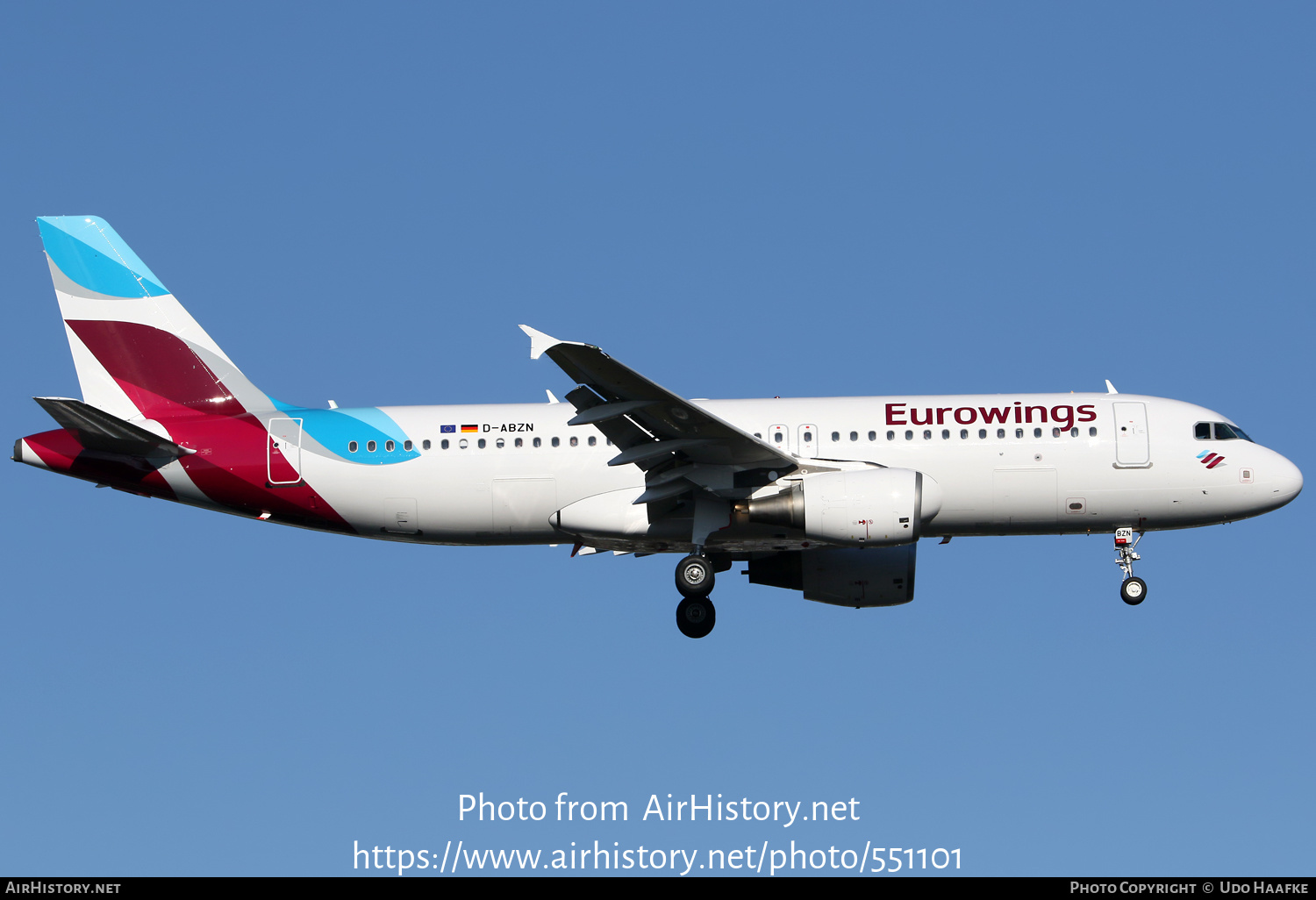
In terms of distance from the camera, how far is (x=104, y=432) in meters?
33.8

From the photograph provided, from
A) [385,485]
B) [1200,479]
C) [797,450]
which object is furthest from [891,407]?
[385,485]

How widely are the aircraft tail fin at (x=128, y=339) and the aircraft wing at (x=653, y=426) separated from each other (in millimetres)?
8421

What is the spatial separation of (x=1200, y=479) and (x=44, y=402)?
23.8 meters

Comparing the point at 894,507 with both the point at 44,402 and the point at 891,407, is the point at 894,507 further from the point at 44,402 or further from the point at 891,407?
the point at 44,402

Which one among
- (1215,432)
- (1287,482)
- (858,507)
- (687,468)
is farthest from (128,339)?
(1287,482)

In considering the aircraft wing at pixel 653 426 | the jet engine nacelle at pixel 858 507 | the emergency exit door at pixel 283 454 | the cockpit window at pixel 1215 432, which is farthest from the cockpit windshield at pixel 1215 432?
the emergency exit door at pixel 283 454

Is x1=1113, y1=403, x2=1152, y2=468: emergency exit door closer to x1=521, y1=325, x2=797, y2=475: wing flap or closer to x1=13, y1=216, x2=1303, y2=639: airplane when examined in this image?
x1=13, y1=216, x2=1303, y2=639: airplane

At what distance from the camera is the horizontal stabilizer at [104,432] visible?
32.6m

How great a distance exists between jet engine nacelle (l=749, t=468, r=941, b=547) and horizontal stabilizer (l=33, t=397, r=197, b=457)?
13217 millimetres

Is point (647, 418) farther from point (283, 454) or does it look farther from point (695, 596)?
point (283, 454)

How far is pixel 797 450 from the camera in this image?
33.8 meters

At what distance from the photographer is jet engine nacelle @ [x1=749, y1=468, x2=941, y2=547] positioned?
32031 millimetres
